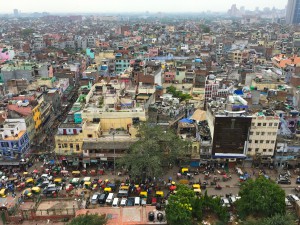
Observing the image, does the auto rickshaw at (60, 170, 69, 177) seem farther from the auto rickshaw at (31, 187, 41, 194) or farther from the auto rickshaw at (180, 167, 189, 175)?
the auto rickshaw at (180, 167, 189, 175)

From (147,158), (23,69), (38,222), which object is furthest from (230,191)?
(23,69)

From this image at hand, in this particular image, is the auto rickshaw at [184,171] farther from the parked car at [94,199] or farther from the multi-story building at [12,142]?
the multi-story building at [12,142]

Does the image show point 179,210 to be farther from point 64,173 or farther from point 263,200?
point 64,173

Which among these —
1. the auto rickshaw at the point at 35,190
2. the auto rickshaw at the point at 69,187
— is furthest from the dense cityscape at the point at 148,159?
the auto rickshaw at the point at 69,187

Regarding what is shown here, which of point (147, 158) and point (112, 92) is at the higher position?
point (112, 92)

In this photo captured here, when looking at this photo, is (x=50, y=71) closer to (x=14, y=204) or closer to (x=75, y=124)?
(x=75, y=124)

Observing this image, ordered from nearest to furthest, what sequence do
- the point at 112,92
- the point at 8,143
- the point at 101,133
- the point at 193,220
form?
the point at 193,220
the point at 8,143
the point at 101,133
the point at 112,92

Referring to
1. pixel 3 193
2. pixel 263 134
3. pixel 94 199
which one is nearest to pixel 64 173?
pixel 3 193
